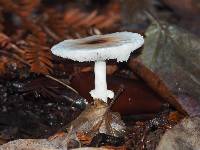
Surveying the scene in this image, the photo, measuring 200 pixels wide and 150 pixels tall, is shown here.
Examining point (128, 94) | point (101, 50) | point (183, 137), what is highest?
point (101, 50)

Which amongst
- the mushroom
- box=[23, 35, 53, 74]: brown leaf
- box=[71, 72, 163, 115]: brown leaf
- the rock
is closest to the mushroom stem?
the mushroom

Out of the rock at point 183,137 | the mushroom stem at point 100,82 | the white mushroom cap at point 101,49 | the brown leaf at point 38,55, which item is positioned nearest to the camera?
the rock at point 183,137

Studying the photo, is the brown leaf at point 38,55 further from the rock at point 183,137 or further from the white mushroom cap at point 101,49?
the rock at point 183,137

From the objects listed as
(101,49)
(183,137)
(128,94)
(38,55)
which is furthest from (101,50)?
(38,55)

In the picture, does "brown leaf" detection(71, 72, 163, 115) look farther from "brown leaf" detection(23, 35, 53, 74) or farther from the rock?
the rock

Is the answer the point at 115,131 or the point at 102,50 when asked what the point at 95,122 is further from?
the point at 102,50

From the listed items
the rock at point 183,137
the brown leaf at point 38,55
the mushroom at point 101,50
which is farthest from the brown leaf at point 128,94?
the rock at point 183,137

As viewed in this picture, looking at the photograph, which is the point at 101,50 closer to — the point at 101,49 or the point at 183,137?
the point at 101,49
